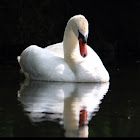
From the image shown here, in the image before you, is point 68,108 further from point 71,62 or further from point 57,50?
point 57,50

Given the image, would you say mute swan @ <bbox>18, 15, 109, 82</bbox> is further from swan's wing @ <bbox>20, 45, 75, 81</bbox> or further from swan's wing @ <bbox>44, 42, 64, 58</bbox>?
swan's wing @ <bbox>44, 42, 64, 58</bbox>

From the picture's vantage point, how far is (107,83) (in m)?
11.0

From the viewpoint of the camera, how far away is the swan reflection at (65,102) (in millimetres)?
6891

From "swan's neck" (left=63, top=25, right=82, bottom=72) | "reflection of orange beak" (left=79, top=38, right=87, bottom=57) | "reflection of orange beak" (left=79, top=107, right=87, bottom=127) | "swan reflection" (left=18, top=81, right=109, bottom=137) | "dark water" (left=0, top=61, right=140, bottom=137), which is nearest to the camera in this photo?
"dark water" (left=0, top=61, right=140, bottom=137)

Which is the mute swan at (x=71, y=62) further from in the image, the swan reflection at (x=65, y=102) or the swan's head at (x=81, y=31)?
the swan reflection at (x=65, y=102)

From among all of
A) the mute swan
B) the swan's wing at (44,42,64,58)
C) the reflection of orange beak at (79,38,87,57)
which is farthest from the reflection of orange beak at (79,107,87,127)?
the swan's wing at (44,42,64,58)

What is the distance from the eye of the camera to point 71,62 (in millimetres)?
11086

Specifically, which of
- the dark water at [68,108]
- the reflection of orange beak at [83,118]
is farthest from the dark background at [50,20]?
the reflection of orange beak at [83,118]

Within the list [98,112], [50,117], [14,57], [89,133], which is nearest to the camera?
[89,133]

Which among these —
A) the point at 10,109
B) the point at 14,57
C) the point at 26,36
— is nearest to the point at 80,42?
the point at 10,109

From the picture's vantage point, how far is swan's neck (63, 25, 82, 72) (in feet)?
36.7

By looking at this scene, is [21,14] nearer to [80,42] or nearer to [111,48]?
[111,48]

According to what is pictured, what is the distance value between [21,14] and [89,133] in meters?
13.4

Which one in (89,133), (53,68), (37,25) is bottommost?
(89,133)
